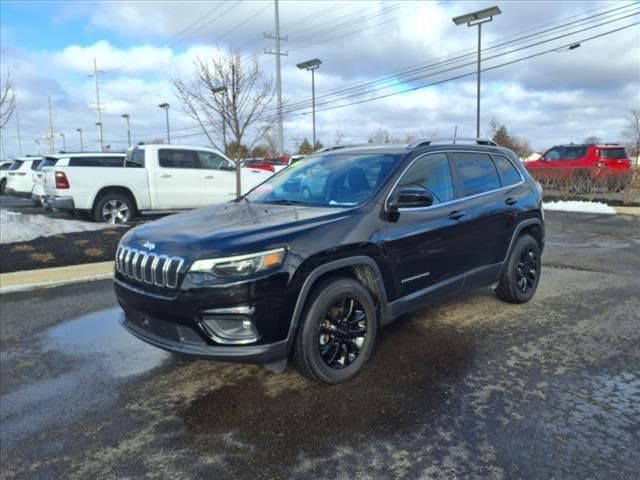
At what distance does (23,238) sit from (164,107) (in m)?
43.2

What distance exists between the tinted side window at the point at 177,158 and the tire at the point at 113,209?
1.25 m

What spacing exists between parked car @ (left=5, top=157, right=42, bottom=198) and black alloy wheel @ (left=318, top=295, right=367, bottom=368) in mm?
19940

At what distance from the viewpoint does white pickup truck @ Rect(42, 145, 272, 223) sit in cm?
1250

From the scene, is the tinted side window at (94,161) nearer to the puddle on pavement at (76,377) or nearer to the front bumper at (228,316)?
the puddle on pavement at (76,377)

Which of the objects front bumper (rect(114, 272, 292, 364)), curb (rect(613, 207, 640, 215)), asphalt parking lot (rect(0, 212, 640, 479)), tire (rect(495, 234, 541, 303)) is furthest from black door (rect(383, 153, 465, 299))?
curb (rect(613, 207, 640, 215))

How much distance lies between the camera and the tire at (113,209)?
12.8 metres

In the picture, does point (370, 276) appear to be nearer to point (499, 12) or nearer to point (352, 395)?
point (352, 395)

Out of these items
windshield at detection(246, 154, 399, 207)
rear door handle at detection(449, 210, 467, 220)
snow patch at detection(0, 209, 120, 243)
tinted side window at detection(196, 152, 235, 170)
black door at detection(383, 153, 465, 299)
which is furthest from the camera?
tinted side window at detection(196, 152, 235, 170)

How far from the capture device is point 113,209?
509 inches

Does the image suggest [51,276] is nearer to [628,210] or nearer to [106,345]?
[106,345]

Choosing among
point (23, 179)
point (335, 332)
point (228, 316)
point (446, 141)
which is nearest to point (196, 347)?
point (228, 316)

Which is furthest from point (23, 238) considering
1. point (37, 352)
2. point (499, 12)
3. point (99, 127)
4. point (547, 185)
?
point (99, 127)

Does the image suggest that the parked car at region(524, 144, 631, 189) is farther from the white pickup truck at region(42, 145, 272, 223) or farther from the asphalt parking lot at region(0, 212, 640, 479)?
the asphalt parking lot at region(0, 212, 640, 479)

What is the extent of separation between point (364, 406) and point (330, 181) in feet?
6.38
